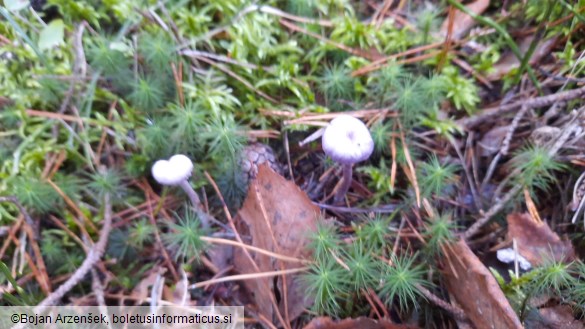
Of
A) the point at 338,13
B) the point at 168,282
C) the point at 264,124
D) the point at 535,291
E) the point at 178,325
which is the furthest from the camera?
the point at 338,13

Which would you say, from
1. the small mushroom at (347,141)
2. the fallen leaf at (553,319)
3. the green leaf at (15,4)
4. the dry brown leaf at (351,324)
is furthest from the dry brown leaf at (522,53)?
the green leaf at (15,4)

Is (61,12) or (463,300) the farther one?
(61,12)

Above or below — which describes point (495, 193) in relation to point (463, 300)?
above

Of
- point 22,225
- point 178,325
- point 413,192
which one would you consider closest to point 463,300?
point 413,192

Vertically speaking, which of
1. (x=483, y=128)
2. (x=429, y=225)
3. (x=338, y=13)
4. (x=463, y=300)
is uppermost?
(x=338, y=13)

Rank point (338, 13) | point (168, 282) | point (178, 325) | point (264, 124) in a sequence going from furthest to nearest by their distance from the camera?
point (338, 13) < point (264, 124) < point (168, 282) < point (178, 325)

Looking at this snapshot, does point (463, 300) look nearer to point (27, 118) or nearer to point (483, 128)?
point (483, 128)

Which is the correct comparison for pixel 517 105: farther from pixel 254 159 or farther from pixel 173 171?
pixel 173 171
